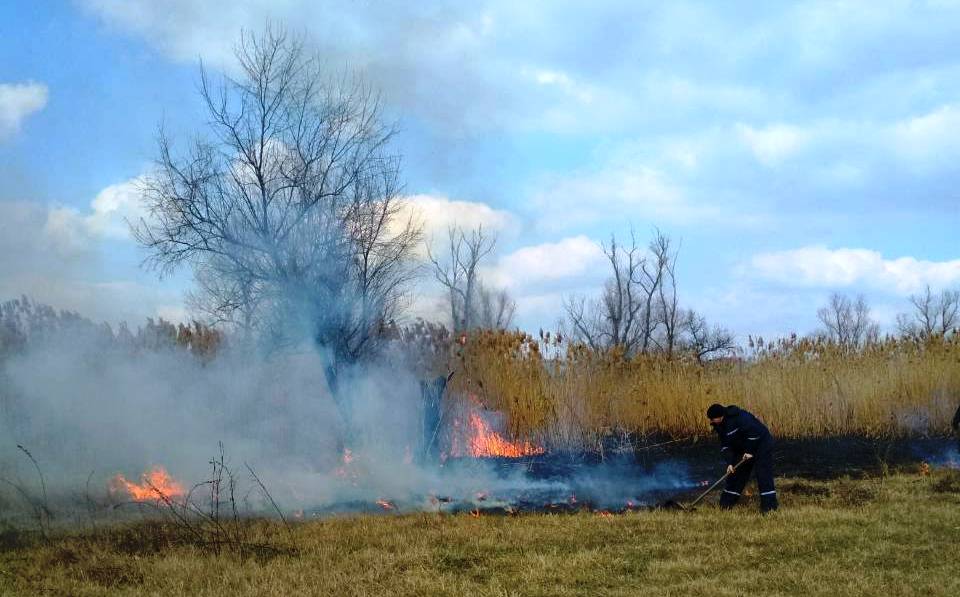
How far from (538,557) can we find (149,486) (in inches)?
216

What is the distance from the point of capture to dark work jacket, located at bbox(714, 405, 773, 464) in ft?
31.4

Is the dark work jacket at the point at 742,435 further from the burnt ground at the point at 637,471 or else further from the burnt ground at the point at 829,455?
the burnt ground at the point at 829,455

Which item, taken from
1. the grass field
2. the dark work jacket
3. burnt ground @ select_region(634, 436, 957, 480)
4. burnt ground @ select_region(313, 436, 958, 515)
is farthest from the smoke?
the grass field

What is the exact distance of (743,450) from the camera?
9781 mm

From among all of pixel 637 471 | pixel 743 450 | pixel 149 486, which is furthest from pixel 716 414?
pixel 149 486

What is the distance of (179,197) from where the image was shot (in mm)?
12531

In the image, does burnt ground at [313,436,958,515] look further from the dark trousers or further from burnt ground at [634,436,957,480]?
the dark trousers

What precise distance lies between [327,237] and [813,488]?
25.9 ft

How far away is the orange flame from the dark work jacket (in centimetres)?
405

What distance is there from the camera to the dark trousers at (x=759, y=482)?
9375 millimetres

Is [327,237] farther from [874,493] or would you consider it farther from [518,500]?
[874,493]

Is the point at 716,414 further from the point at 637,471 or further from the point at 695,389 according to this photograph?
the point at 695,389

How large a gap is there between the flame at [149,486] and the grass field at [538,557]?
147 cm

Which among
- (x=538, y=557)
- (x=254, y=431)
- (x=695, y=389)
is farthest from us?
(x=695, y=389)
